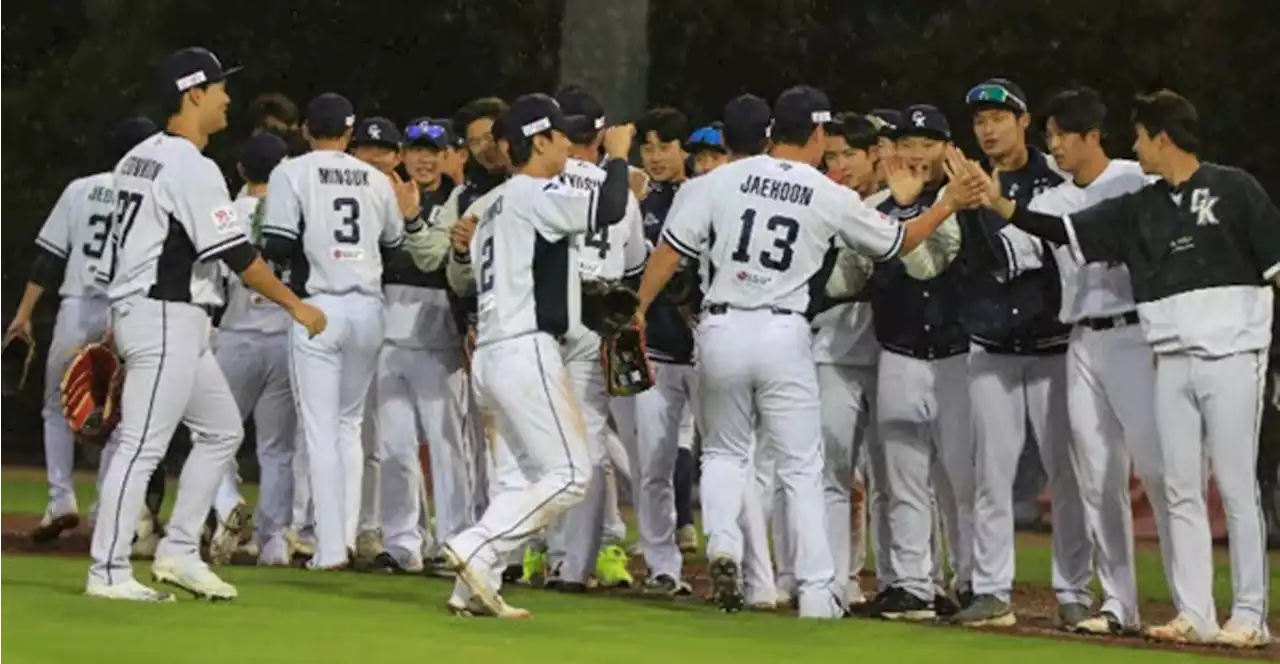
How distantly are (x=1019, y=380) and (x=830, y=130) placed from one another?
6.72 feet

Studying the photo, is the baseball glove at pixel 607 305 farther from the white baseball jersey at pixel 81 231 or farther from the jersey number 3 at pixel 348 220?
the white baseball jersey at pixel 81 231

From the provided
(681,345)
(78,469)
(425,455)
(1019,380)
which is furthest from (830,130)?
(78,469)

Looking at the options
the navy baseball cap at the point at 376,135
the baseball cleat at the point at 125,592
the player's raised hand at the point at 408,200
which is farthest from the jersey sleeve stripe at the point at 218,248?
the navy baseball cap at the point at 376,135

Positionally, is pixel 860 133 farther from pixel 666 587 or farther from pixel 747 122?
pixel 666 587

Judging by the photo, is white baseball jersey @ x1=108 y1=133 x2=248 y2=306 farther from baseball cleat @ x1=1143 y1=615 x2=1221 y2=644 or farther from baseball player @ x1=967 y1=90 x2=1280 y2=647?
baseball cleat @ x1=1143 y1=615 x2=1221 y2=644

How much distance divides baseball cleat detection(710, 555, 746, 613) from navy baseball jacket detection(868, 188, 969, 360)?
4.16 ft

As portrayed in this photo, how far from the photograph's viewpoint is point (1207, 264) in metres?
10.0

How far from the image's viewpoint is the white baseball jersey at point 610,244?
38.1 ft

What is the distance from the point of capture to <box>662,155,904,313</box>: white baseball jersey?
412 inches

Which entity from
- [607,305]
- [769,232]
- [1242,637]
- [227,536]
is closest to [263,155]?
[227,536]

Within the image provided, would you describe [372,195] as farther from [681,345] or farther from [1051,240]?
[1051,240]

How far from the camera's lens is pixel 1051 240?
33.7 feet

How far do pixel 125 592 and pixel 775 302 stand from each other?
2.91 metres

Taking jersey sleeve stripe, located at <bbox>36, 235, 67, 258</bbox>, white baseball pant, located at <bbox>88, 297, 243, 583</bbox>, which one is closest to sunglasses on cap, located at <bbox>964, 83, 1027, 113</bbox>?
white baseball pant, located at <bbox>88, 297, 243, 583</bbox>
